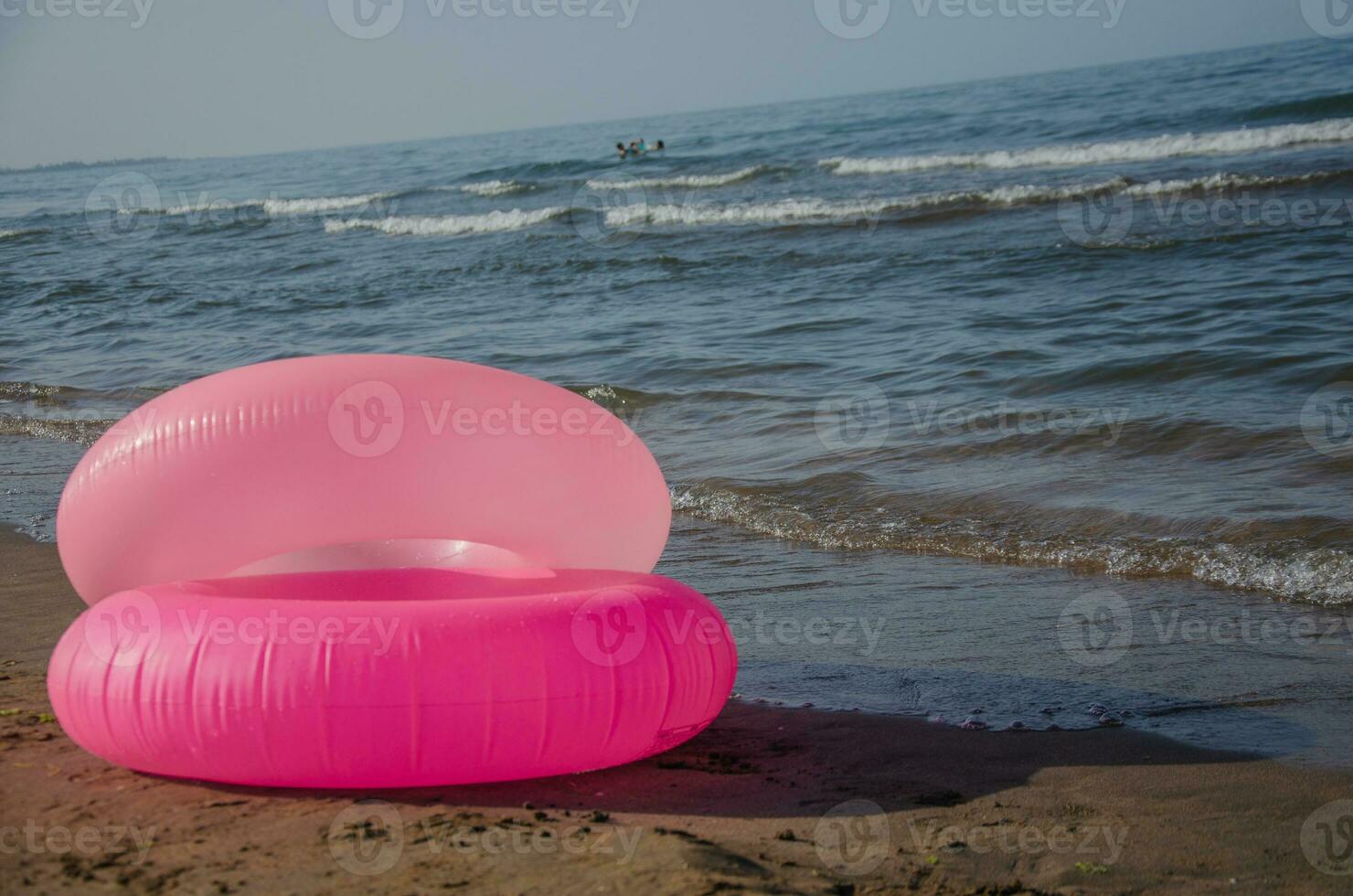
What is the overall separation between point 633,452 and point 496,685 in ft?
3.48

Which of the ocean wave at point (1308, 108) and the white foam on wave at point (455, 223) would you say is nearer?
the ocean wave at point (1308, 108)

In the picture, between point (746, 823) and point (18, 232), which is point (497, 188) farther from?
point (746, 823)

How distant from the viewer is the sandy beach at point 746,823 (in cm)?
293

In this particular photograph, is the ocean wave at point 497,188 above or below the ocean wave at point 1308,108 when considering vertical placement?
above

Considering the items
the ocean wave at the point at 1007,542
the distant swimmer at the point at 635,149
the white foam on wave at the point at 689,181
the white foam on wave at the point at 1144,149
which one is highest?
the distant swimmer at the point at 635,149

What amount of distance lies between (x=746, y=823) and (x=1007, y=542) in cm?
317

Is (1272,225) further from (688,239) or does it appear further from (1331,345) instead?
(688,239)

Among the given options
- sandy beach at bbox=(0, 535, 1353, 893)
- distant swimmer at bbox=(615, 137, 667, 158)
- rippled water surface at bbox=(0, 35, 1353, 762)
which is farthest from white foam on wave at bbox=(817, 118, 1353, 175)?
sandy beach at bbox=(0, 535, 1353, 893)

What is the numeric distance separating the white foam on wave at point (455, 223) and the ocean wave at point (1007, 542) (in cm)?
1555

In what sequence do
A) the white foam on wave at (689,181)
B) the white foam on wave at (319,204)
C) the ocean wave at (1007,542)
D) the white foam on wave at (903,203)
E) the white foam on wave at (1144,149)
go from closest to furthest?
the ocean wave at (1007,542), the white foam on wave at (903,203), the white foam on wave at (1144,149), the white foam on wave at (689,181), the white foam on wave at (319,204)

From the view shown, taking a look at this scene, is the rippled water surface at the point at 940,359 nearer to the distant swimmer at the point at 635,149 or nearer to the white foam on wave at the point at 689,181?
the white foam on wave at the point at 689,181

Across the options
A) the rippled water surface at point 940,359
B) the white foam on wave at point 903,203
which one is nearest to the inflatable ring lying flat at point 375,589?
the rippled water surface at point 940,359

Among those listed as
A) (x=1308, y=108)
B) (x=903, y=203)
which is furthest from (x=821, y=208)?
(x=1308, y=108)

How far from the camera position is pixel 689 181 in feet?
80.0
